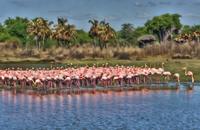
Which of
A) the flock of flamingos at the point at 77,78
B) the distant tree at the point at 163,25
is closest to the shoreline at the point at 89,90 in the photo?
the flock of flamingos at the point at 77,78

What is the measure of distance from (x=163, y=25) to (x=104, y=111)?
310 feet

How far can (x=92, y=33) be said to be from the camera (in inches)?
3962

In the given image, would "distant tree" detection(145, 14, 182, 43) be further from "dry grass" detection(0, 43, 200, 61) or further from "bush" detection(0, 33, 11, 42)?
"dry grass" detection(0, 43, 200, 61)

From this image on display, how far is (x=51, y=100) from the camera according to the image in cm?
3469

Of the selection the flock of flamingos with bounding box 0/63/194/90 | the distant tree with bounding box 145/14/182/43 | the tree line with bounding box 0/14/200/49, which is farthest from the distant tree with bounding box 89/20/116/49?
the flock of flamingos with bounding box 0/63/194/90

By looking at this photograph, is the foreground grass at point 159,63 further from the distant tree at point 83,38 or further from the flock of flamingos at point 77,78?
the distant tree at point 83,38

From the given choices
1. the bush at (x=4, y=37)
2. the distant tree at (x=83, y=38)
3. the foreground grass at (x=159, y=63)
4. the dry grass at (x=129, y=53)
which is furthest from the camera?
the distant tree at (x=83, y=38)

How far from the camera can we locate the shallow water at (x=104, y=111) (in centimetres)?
2484

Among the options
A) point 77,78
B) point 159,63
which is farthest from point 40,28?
point 77,78

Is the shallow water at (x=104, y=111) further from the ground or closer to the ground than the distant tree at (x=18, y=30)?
closer to the ground

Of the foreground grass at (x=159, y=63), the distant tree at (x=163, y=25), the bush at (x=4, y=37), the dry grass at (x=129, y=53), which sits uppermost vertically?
the distant tree at (x=163, y=25)

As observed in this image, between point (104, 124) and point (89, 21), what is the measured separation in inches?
3056

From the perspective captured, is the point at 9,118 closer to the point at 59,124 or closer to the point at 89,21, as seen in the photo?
the point at 59,124

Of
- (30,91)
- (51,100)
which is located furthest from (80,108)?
(30,91)
